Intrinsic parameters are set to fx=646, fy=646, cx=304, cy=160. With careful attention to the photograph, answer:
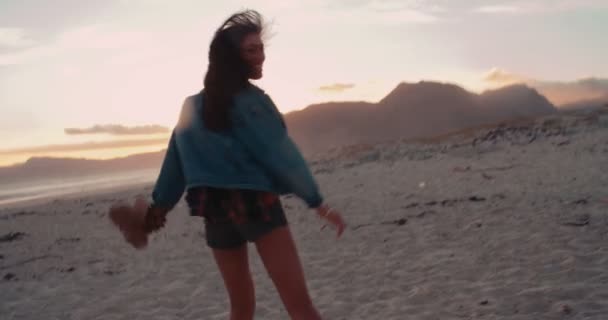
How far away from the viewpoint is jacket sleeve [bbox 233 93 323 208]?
2.70 meters

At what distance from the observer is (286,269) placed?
9.35ft

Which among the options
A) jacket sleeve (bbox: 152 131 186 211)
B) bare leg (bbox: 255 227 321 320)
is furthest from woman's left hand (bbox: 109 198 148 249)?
bare leg (bbox: 255 227 321 320)

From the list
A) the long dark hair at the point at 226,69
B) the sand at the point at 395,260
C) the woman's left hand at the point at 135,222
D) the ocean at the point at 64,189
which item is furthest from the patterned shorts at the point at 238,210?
the ocean at the point at 64,189

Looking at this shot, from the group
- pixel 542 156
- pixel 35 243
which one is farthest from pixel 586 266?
pixel 542 156

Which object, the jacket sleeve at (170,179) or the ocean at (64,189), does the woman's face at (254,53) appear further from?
the ocean at (64,189)

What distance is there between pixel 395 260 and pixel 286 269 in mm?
4543

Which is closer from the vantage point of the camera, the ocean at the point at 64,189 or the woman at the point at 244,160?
the woman at the point at 244,160

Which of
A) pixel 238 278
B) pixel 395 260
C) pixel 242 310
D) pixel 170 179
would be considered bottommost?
pixel 395 260

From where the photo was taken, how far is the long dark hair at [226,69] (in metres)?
2.73

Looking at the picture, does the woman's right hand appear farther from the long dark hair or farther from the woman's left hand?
the woman's left hand

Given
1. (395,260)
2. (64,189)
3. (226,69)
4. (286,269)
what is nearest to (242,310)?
(286,269)

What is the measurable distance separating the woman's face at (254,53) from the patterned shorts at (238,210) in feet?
1.74

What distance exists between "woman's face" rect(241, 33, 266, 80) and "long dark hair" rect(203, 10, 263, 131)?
0.02 m

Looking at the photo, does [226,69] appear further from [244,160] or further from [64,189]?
[64,189]
